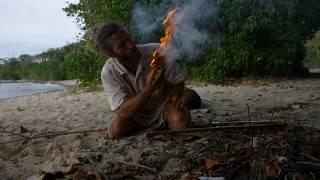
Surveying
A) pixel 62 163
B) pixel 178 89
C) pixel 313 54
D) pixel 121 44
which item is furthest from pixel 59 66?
pixel 62 163

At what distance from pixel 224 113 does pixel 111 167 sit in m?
2.59

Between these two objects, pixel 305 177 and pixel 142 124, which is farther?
pixel 142 124

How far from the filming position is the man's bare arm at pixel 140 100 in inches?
153

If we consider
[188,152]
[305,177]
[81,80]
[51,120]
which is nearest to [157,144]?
[188,152]

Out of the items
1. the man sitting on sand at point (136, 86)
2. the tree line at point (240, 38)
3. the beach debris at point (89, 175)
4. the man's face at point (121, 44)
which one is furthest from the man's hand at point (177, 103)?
the tree line at point (240, 38)

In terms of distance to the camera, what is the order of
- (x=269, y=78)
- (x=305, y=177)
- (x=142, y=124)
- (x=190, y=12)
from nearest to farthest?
(x=305, y=177) < (x=142, y=124) < (x=190, y=12) < (x=269, y=78)

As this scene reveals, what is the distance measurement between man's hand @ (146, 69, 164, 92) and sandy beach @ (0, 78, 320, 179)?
0.47 meters

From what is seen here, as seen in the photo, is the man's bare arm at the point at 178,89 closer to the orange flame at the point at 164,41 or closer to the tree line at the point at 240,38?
the orange flame at the point at 164,41

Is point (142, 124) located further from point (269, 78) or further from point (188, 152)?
point (269, 78)

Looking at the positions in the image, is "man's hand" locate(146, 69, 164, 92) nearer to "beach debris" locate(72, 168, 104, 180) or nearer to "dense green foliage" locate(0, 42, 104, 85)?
"beach debris" locate(72, 168, 104, 180)

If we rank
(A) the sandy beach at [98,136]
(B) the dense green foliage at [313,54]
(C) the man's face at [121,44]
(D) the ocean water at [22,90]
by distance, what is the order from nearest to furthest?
1. (A) the sandy beach at [98,136]
2. (C) the man's face at [121,44]
3. (D) the ocean water at [22,90]
4. (B) the dense green foliage at [313,54]

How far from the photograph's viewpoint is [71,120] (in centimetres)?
589

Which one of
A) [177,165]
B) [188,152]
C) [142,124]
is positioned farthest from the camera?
[142,124]

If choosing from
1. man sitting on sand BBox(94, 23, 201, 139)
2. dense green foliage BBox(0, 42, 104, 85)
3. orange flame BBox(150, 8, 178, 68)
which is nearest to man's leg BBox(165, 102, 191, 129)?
Answer: man sitting on sand BBox(94, 23, 201, 139)
